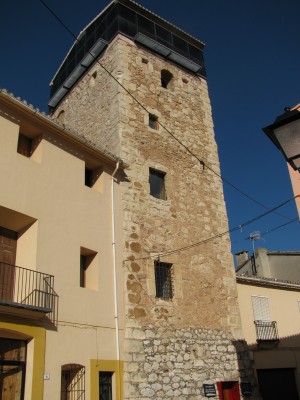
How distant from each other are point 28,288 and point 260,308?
9.46 metres

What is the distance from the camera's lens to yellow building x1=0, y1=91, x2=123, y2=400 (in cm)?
877

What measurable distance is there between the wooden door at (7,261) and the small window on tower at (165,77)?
9.24 m

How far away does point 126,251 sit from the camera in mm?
11938

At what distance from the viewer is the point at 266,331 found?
1527 centimetres

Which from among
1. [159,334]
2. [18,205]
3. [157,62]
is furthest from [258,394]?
[157,62]

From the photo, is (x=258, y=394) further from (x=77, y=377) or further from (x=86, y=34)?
(x=86, y=34)

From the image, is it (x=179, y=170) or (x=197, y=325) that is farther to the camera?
(x=179, y=170)

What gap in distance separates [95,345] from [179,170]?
6.85 meters

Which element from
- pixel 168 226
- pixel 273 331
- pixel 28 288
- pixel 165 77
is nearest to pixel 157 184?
pixel 168 226

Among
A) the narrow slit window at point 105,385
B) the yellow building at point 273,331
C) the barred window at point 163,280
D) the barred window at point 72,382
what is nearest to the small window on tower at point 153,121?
the barred window at point 163,280

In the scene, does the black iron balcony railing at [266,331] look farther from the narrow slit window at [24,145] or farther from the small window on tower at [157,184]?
the narrow slit window at [24,145]

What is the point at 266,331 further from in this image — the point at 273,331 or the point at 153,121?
the point at 153,121

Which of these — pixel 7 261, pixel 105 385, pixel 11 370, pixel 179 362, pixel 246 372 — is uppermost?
pixel 7 261

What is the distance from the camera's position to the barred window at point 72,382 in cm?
946
